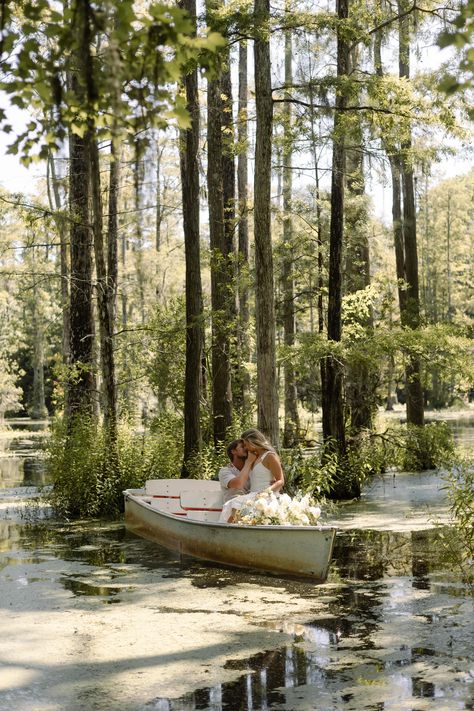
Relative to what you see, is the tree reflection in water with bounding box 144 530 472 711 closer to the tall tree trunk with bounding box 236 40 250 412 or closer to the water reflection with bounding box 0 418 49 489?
the tall tree trunk with bounding box 236 40 250 412

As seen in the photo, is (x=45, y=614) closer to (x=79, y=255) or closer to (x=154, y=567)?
(x=154, y=567)

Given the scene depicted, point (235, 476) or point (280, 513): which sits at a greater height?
point (235, 476)

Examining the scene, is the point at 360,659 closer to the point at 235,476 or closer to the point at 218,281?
the point at 235,476

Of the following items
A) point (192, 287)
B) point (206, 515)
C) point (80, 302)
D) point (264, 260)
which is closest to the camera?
point (206, 515)

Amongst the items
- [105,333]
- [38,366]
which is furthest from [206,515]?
[38,366]

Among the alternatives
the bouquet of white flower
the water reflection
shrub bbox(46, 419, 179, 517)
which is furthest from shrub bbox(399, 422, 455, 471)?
the bouquet of white flower

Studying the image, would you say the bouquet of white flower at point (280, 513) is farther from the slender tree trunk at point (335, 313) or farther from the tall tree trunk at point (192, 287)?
the slender tree trunk at point (335, 313)

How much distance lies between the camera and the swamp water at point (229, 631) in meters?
5.46

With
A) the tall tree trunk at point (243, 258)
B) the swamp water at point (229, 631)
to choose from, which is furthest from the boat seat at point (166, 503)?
the tall tree trunk at point (243, 258)

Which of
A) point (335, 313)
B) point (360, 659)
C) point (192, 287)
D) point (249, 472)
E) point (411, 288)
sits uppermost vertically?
point (411, 288)

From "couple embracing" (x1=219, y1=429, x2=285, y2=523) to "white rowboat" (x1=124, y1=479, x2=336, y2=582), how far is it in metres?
0.44

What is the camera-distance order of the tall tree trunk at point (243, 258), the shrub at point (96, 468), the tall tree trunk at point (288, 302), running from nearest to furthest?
the shrub at point (96, 468) < the tall tree trunk at point (243, 258) < the tall tree trunk at point (288, 302)

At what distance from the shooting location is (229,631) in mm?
6918

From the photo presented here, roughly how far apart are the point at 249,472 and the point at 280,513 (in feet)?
4.64
